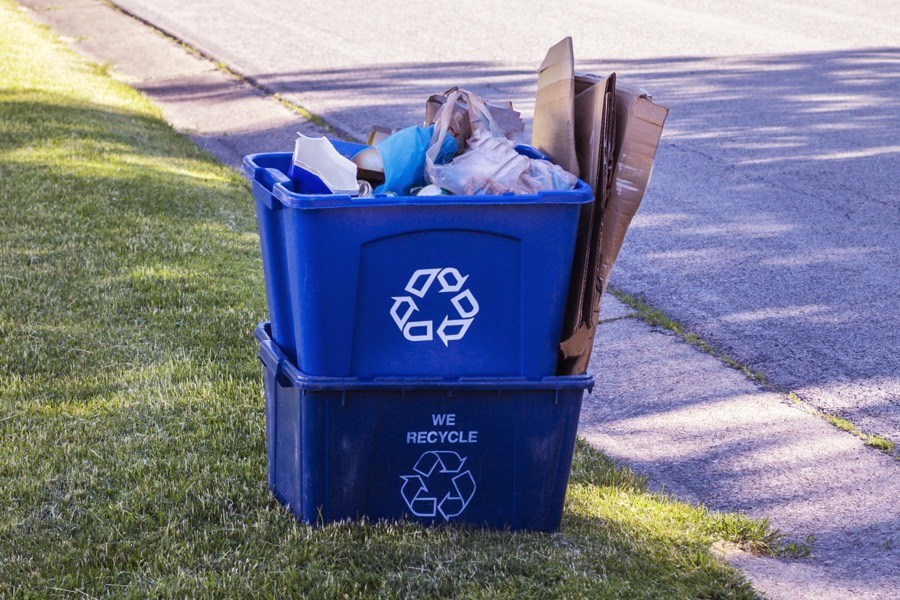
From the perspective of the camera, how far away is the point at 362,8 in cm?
1509

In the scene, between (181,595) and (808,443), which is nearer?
(181,595)

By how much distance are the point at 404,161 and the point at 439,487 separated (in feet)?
3.17

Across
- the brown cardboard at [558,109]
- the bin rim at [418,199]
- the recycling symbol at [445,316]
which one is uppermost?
the brown cardboard at [558,109]

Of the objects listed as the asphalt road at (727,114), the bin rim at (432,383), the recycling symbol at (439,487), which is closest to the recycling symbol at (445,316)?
the bin rim at (432,383)

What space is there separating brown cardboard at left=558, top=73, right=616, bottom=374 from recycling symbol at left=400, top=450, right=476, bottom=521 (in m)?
0.44

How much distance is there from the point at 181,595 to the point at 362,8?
13080 mm

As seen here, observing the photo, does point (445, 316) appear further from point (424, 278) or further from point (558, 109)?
point (558, 109)

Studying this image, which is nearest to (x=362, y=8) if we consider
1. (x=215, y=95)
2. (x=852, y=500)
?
(x=215, y=95)

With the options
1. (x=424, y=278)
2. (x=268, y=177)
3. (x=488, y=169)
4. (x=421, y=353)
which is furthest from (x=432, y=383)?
(x=268, y=177)

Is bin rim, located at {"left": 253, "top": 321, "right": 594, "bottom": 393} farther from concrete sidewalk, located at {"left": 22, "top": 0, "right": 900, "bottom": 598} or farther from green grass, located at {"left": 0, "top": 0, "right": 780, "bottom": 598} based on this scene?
concrete sidewalk, located at {"left": 22, "top": 0, "right": 900, "bottom": 598}

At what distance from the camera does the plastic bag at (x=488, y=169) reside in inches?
124

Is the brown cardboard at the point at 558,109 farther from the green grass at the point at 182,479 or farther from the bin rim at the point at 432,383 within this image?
the green grass at the point at 182,479

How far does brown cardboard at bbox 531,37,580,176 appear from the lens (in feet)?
10.8

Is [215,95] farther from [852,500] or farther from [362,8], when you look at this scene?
[852,500]
